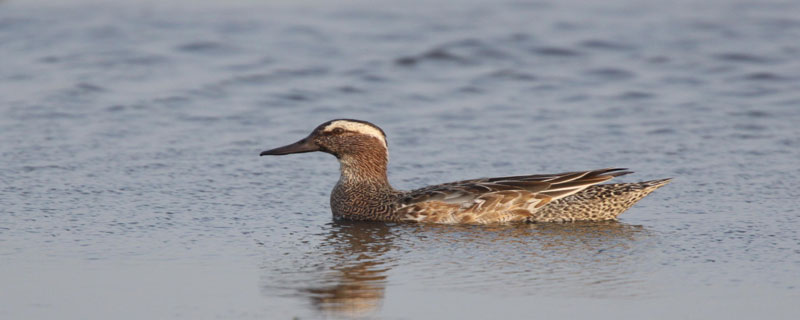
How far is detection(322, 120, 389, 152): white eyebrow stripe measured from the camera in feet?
32.9

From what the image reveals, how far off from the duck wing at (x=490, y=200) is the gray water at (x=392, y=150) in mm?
185

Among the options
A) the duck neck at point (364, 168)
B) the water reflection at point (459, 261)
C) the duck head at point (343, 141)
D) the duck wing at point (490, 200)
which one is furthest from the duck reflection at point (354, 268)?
the duck head at point (343, 141)

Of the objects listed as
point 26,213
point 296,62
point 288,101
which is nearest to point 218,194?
point 26,213

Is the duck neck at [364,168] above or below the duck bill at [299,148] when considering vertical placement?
below

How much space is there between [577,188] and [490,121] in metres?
3.89

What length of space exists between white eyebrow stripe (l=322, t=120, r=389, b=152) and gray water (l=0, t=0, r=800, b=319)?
2.15ft

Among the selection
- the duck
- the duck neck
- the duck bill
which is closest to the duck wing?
the duck

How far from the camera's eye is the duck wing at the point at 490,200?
31.0 feet

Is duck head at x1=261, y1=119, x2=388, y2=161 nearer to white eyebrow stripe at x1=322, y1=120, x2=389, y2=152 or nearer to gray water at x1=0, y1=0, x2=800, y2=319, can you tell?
white eyebrow stripe at x1=322, y1=120, x2=389, y2=152

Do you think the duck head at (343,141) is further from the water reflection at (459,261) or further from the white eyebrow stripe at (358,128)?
the water reflection at (459,261)

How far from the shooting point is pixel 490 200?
372 inches

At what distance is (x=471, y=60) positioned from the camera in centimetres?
1688

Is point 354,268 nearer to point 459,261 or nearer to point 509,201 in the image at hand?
point 459,261

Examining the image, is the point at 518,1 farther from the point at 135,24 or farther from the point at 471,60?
the point at 135,24
